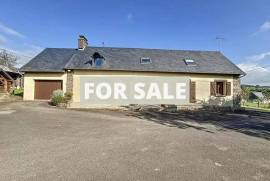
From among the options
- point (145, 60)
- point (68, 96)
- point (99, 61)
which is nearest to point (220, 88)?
point (145, 60)

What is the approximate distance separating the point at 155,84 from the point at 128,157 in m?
13.1

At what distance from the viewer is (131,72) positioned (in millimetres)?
18047

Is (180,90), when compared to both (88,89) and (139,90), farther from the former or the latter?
(88,89)

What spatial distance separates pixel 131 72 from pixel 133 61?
1681 mm

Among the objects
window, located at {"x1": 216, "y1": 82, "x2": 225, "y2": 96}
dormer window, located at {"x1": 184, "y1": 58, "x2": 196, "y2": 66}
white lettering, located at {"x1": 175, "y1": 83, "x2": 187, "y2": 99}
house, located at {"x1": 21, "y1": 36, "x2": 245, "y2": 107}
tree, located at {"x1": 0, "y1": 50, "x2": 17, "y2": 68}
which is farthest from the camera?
tree, located at {"x1": 0, "y1": 50, "x2": 17, "y2": 68}

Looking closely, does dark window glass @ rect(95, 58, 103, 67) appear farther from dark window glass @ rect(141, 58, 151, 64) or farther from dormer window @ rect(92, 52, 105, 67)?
dark window glass @ rect(141, 58, 151, 64)

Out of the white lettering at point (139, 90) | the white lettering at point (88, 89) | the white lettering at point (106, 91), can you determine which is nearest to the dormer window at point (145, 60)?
the white lettering at point (139, 90)

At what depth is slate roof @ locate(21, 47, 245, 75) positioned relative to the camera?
59.8ft

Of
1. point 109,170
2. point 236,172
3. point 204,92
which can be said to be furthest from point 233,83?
point 109,170

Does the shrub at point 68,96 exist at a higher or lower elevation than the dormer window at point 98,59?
lower

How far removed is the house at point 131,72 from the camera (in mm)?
17641

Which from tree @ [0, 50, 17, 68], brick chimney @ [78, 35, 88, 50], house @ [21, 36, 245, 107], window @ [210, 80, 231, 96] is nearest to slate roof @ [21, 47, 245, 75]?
house @ [21, 36, 245, 107]

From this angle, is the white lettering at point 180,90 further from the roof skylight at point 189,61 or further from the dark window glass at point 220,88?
the dark window glass at point 220,88

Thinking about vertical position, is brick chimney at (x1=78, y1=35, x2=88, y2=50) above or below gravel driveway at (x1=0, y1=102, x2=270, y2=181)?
above
